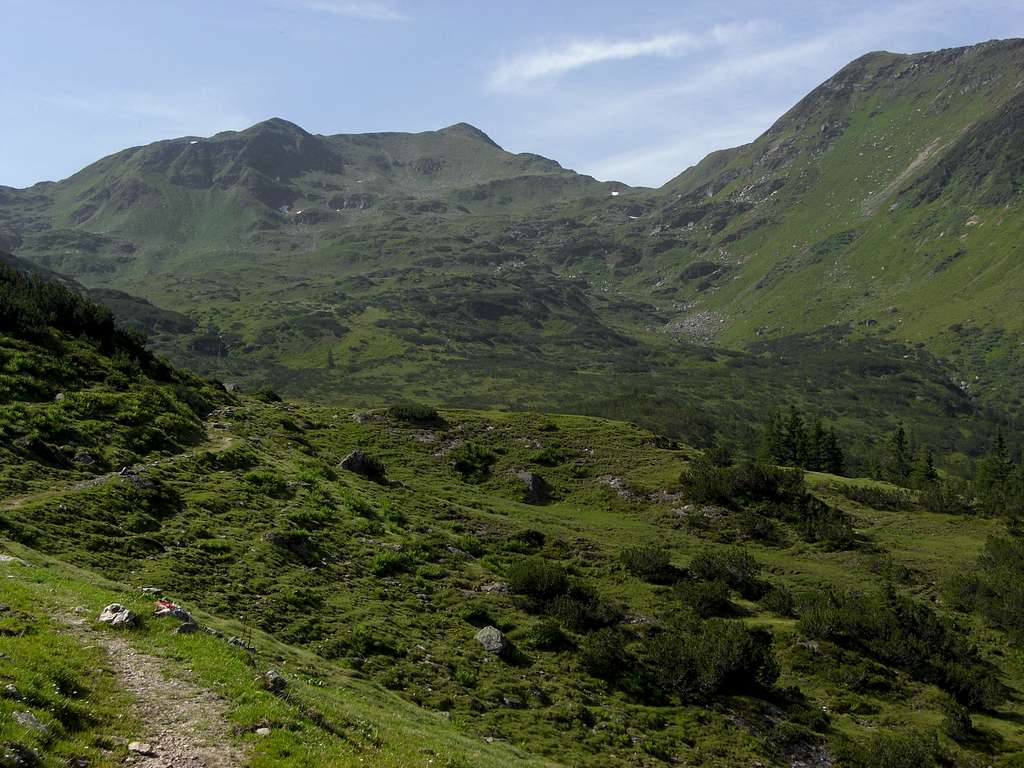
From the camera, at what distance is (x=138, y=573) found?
78.0 feet

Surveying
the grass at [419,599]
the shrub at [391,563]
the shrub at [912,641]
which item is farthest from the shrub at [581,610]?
the shrub at [912,641]

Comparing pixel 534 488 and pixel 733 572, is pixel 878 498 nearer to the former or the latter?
pixel 733 572

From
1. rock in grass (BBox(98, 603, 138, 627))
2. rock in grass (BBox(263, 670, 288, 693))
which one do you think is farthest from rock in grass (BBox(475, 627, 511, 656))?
rock in grass (BBox(98, 603, 138, 627))

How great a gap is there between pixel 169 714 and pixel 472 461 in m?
50.8

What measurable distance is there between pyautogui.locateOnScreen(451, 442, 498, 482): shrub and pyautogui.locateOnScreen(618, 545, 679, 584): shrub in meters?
22.5

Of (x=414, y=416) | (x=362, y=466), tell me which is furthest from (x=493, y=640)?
(x=414, y=416)

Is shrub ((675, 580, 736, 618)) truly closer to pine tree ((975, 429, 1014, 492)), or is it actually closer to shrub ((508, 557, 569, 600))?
shrub ((508, 557, 569, 600))

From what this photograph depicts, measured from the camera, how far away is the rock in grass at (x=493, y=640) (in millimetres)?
27406

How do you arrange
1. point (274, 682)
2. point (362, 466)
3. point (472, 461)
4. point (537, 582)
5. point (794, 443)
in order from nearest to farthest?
point (274, 682) → point (537, 582) → point (362, 466) → point (472, 461) → point (794, 443)

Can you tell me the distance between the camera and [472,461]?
211 ft

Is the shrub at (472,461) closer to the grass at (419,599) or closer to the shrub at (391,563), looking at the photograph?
the grass at (419,599)

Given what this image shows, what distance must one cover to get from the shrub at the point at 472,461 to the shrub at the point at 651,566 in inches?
885

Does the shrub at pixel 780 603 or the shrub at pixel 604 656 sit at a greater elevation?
the shrub at pixel 604 656

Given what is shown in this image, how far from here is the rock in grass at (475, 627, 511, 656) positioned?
27.4 metres
